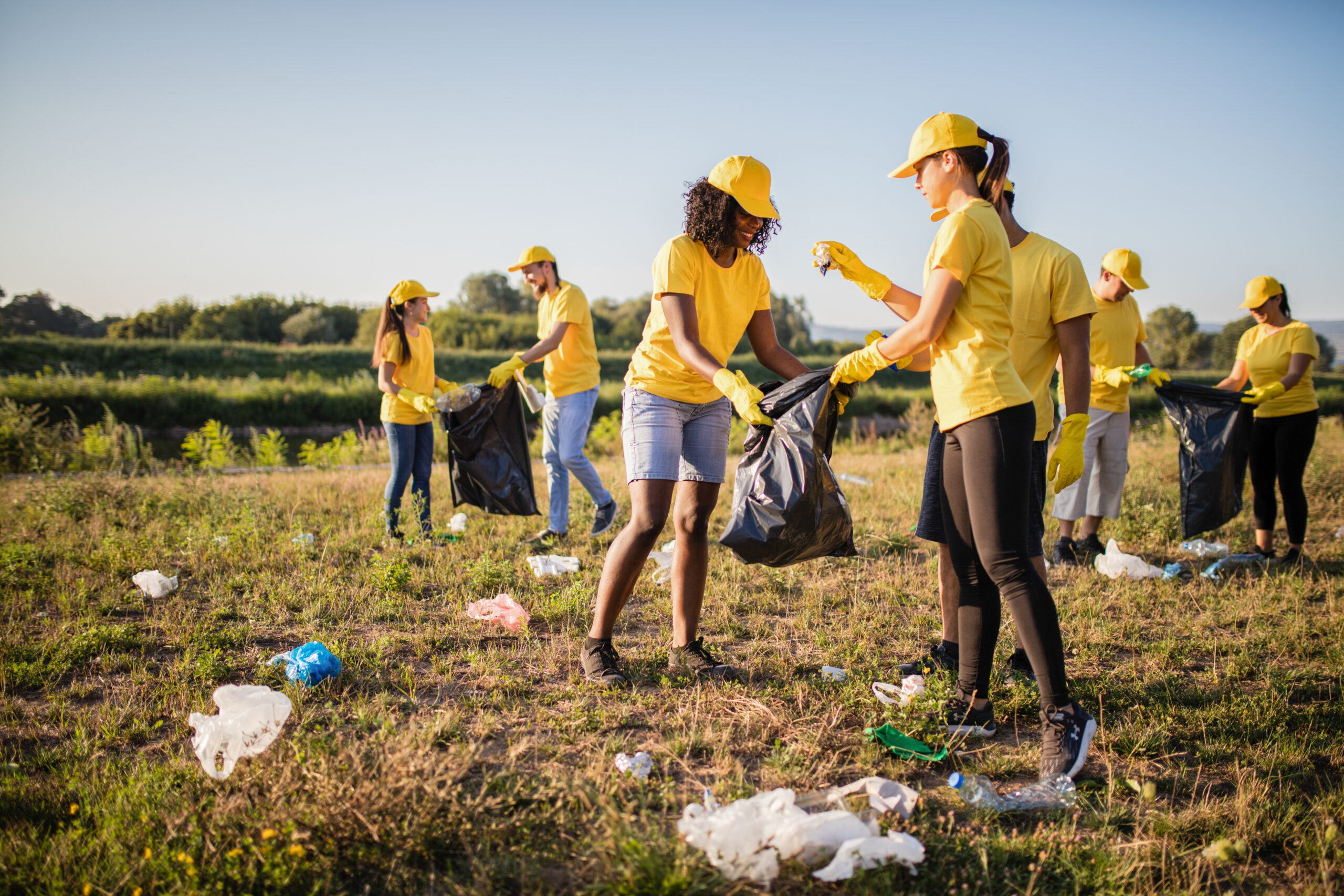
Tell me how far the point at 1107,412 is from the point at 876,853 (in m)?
3.64

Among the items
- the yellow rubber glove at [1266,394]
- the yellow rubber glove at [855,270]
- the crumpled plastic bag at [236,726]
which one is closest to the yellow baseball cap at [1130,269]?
the yellow rubber glove at [1266,394]

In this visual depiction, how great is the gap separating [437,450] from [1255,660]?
10.5 metres

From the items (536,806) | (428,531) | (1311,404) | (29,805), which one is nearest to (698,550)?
(536,806)

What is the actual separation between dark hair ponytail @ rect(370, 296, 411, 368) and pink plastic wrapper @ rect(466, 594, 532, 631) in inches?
84.5

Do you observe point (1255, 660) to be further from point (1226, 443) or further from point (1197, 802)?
point (1226, 443)

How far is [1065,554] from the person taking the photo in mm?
4422

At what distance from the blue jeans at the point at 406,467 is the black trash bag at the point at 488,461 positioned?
23 cm

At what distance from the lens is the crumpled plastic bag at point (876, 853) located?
5.32 feet

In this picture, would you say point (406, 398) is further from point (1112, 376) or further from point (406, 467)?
point (1112, 376)

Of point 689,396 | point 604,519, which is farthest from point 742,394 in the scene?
point 604,519

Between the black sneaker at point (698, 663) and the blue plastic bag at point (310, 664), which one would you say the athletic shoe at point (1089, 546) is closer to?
the black sneaker at point (698, 663)

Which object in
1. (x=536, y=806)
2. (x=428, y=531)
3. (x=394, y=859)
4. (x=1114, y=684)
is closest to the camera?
A: (x=394, y=859)

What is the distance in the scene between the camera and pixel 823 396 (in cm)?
249

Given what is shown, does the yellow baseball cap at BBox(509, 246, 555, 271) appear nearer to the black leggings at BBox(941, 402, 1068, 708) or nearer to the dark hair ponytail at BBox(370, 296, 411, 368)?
the dark hair ponytail at BBox(370, 296, 411, 368)
